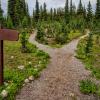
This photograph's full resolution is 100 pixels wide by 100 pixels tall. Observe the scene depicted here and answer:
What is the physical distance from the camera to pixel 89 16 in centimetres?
8494

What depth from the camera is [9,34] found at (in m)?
13.3

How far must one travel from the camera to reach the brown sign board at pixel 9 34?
13164 millimetres

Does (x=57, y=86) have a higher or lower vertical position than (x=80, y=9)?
lower

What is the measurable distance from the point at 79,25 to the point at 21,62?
48041mm

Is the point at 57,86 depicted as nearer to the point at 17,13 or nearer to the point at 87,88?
the point at 87,88

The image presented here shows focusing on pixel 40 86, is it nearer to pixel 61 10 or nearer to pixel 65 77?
pixel 65 77

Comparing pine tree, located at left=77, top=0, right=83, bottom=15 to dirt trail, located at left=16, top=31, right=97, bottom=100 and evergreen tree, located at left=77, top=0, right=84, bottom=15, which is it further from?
dirt trail, located at left=16, top=31, right=97, bottom=100

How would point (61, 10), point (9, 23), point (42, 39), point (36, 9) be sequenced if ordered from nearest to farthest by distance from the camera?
point (42, 39)
point (9, 23)
point (36, 9)
point (61, 10)

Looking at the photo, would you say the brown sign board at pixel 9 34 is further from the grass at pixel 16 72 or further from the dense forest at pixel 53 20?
Answer: the dense forest at pixel 53 20

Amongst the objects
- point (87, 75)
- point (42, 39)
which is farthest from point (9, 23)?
point (87, 75)

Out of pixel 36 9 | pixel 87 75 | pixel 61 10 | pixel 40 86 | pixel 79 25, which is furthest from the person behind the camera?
pixel 61 10

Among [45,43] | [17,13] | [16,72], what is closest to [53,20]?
[17,13]

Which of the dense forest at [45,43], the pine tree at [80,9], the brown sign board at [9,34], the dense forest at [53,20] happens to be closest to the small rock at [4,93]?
the dense forest at [45,43]

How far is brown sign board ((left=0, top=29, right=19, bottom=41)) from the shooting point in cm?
1316
